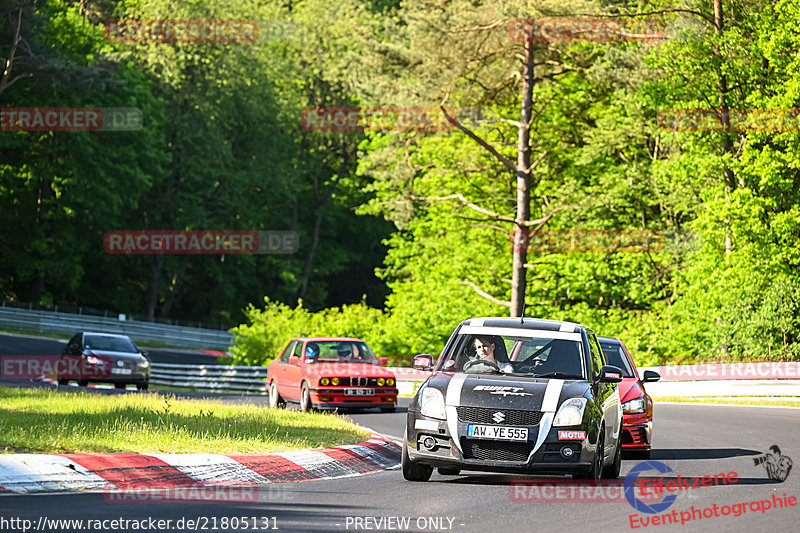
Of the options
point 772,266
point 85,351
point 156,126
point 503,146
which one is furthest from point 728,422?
point 156,126

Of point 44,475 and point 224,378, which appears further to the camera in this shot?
point 224,378

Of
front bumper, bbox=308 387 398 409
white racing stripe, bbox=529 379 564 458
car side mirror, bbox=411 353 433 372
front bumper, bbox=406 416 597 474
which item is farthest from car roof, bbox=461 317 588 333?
front bumper, bbox=308 387 398 409

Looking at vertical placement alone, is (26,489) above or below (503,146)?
below

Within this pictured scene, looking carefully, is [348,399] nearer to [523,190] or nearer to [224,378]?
[224,378]

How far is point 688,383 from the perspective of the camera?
3281cm

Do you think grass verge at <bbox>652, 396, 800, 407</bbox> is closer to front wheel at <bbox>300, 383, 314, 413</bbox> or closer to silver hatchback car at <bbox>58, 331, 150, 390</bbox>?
front wheel at <bbox>300, 383, 314, 413</bbox>

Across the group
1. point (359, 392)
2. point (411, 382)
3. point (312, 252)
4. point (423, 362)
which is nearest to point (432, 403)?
point (423, 362)

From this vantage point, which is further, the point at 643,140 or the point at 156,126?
the point at 156,126

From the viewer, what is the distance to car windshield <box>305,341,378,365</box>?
82.8ft

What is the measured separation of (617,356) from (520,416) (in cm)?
652

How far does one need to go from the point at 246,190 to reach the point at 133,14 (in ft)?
43.8

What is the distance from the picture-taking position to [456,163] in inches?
1905

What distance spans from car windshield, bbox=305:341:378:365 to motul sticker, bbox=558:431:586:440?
550 inches

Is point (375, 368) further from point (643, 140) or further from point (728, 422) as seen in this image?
point (643, 140)
